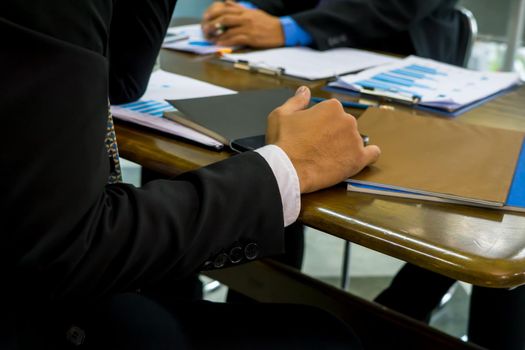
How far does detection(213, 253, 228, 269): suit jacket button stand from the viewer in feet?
2.43

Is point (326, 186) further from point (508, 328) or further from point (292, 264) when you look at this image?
point (292, 264)

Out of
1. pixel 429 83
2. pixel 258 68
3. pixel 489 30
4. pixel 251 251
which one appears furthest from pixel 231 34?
pixel 489 30

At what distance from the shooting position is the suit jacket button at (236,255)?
746 millimetres

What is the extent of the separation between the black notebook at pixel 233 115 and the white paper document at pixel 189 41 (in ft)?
1.50

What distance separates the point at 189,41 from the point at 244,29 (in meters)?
0.13

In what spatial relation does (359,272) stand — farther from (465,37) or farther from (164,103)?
(164,103)

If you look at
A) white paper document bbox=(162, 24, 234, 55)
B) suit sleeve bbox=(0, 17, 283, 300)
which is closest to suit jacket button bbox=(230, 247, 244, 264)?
suit sleeve bbox=(0, 17, 283, 300)

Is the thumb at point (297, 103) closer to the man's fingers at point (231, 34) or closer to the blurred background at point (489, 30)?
the man's fingers at point (231, 34)

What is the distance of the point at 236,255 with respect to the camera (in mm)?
749

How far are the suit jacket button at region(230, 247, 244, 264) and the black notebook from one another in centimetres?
15

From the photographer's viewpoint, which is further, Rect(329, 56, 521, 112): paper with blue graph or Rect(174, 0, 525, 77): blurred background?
Rect(174, 0, 525, 77): blurred background

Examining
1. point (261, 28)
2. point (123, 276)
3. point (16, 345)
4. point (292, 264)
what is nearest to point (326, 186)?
point (123, 276)

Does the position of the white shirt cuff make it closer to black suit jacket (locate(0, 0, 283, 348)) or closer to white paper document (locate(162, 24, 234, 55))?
black suit jacket (locate(0, 0, 283, 348))

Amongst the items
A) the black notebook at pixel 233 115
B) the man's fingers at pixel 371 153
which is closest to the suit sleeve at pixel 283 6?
the black notebook at pixel 233 115
